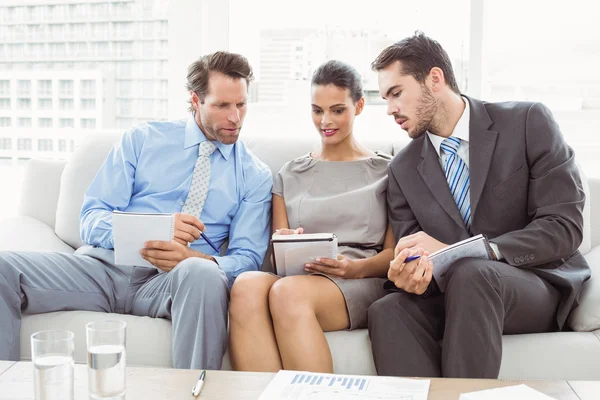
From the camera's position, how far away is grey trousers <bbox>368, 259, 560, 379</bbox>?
5.77 feet

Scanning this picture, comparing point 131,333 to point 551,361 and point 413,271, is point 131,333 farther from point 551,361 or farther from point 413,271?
point 551,361

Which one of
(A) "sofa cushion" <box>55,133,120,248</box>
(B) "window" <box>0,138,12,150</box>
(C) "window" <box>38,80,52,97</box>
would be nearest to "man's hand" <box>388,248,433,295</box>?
(A) "sofa cushion" <box>55,133,120,248</box>

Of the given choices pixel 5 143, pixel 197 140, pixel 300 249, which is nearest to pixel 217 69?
pixel 197 140

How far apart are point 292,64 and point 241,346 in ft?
5.94

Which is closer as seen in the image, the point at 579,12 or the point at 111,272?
the point at 111,272

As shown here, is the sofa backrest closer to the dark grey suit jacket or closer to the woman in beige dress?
the woman in beige dress

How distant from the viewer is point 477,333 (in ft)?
5.77

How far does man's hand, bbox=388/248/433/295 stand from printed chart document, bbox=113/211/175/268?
66cm

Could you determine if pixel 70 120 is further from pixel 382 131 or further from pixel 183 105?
pixel 382 131

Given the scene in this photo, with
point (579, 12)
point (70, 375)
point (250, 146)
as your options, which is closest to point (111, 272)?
point (250, 146)

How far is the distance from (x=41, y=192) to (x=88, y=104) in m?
1.01

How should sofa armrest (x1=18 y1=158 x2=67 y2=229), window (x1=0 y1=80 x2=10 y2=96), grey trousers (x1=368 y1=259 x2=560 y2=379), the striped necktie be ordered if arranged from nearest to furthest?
grey trousers (x1=368 y1=259 x2=560 y2=379)
the striped necktie
sofa armrest (x1=18 y1=158 x2=67 y2=229)
window (x1=0 y1=80 x2=10 y2=96)

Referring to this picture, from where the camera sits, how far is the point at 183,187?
246cm

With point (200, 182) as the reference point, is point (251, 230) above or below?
below
